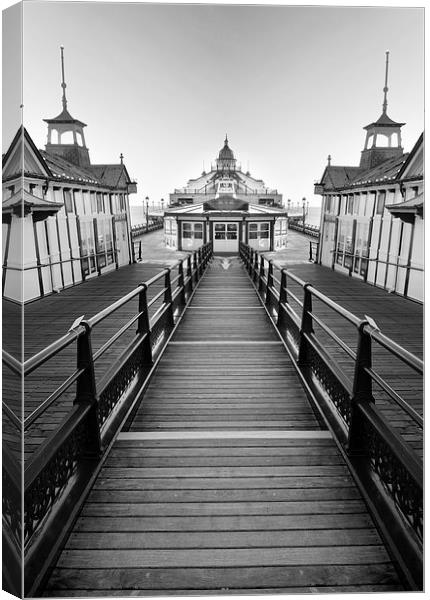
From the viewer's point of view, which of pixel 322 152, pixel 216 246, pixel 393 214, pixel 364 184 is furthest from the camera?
pixel 216 246

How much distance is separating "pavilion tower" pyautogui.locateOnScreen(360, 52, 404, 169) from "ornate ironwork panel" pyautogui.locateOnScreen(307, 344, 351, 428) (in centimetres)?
142

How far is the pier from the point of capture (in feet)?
5.23

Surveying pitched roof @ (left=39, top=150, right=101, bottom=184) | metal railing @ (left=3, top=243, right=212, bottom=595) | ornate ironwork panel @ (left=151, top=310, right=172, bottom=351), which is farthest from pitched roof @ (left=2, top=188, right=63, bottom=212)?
ornate ironwork panel @ (left=151, top=310, right=172, bottom=351)

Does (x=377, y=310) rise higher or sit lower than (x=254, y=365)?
higher

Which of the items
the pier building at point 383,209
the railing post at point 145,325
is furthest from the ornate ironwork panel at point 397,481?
the railing post at point 145,325

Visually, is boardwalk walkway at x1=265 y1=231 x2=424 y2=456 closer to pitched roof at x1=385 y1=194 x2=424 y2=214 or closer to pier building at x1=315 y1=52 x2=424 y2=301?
pier building at x1=315 y1=52 x2=424 y2=301

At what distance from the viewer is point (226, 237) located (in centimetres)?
2131

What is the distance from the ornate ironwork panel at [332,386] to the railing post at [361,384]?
75 mm

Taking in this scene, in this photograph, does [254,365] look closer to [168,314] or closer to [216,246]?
[168,314]

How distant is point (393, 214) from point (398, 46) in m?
0.91

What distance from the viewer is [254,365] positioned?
4.04m

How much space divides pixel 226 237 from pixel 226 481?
772 inches

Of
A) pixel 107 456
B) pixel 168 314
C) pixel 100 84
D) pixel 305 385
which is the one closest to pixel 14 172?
pixel 100 84

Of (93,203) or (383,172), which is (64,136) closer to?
(93,203)
